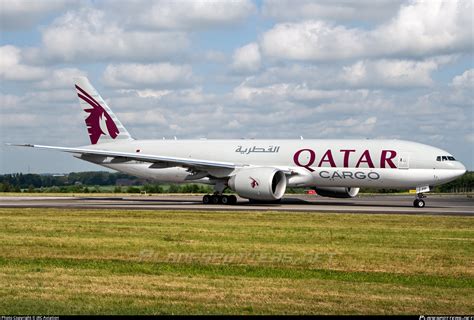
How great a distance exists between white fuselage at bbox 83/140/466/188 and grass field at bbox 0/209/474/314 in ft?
42.1

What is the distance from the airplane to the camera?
4128 cm

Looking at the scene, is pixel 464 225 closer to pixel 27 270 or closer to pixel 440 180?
pixel 440 180

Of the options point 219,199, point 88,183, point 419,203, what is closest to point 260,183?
point 219,199

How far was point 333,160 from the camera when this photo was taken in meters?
42.8

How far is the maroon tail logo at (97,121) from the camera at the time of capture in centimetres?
5247

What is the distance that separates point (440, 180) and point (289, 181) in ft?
27.4

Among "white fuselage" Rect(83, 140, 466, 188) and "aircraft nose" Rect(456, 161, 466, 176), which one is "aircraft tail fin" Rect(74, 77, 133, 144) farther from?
"aircraft nose" Rect(456, 161, 466, 176)

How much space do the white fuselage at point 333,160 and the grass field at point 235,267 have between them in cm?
1282

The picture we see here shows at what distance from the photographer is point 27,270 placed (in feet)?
53.4

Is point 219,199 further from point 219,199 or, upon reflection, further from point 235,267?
point 235,267

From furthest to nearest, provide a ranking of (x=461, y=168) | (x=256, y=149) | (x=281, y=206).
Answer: (x=256, y=149), (x=281, y=206), (x=461, y=168)

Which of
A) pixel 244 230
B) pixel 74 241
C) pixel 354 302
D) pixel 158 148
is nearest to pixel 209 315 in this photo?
pixel 354 302

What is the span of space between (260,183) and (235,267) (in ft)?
82.3

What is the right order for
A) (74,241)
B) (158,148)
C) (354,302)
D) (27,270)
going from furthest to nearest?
1. (158,148)
2. (74,241)
3. (27,270)
4. (354,302)
